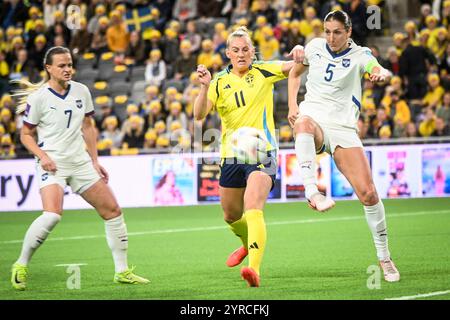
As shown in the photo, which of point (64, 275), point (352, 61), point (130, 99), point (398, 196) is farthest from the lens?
point (130, 99)

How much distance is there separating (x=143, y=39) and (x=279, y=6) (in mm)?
3300

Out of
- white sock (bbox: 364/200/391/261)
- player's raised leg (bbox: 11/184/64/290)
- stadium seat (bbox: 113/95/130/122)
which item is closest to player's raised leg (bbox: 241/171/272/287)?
white sock (bbox: 364/200/391/261)

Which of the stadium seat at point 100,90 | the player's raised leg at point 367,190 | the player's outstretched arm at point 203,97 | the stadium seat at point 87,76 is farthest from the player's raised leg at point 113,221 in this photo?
the stadium seat at point 87,76

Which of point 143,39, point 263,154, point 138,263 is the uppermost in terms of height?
point 143,39

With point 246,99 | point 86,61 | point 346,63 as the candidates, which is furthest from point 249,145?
point 86,61

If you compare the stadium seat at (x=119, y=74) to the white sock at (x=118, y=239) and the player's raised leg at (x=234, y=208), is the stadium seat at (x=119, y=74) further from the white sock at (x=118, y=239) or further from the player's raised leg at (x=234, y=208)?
the white sock at (x=118, y=239)

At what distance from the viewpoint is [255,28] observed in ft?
75.1

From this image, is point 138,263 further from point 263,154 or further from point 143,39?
point 143,39

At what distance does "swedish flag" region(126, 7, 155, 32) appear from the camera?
81.7 ft

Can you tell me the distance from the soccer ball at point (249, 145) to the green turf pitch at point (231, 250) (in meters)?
1.18

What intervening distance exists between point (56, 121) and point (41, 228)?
101 cm

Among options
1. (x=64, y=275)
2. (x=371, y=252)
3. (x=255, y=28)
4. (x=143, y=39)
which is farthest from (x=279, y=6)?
(x=64, y=275)

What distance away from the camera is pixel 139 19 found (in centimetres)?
2509

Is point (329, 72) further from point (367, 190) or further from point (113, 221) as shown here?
point (113, 221)
